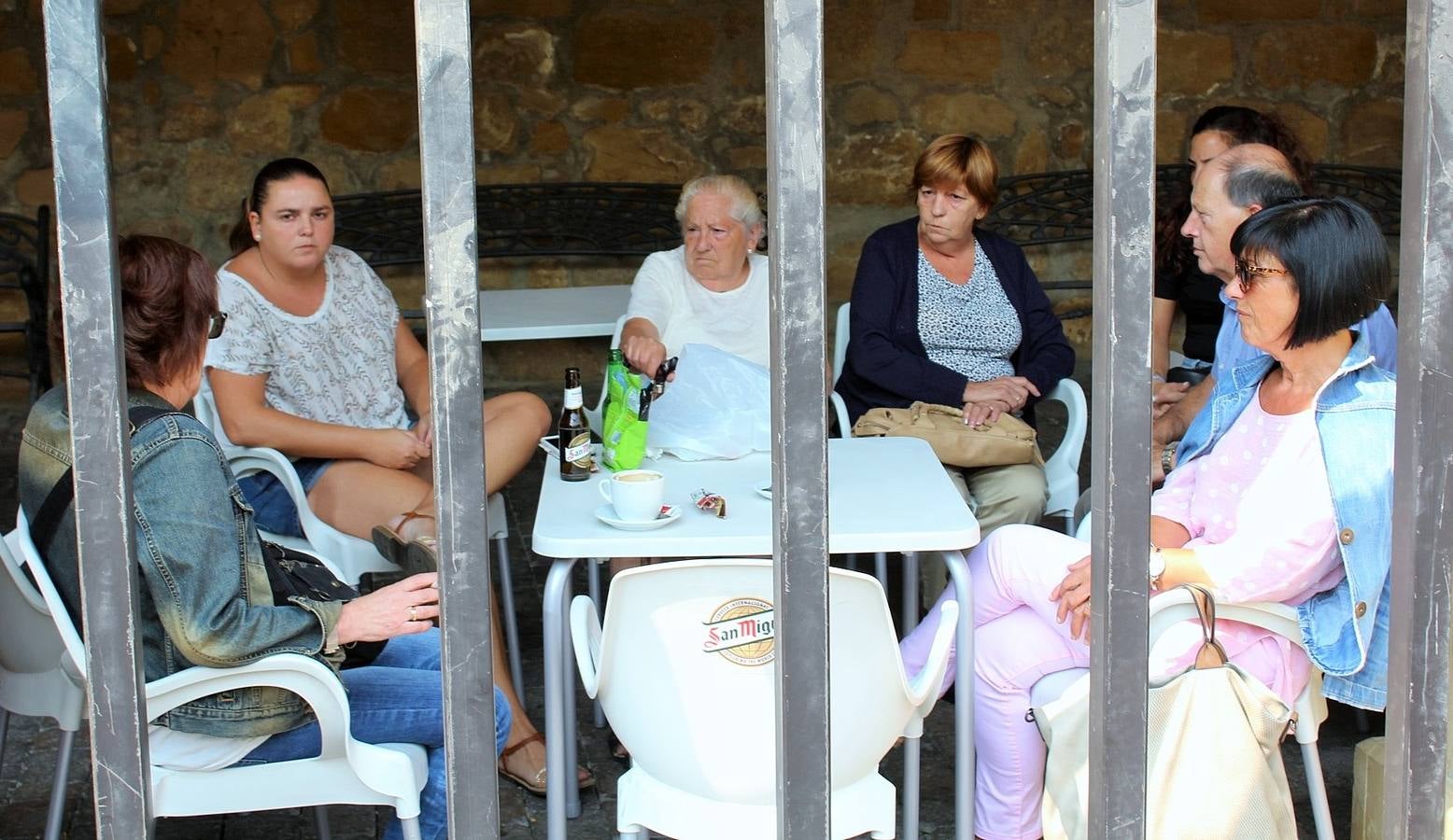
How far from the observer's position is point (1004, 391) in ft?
12.4

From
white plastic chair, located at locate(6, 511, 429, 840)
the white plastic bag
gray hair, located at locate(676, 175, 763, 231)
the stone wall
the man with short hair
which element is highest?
the stone wall

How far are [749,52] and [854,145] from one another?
0.54 metres

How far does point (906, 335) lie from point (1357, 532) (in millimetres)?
1746

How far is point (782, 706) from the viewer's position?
1243mm

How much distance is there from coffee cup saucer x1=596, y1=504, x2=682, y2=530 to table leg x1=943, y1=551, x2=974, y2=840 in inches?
18.3

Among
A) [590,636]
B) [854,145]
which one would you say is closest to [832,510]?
[590,636]

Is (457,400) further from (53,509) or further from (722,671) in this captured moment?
(53,509)

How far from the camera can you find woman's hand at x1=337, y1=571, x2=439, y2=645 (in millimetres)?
2184

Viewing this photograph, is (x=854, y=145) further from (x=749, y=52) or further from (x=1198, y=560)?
(x=1198, y=560)

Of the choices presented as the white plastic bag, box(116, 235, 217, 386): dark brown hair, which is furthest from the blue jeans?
the white plastic bag

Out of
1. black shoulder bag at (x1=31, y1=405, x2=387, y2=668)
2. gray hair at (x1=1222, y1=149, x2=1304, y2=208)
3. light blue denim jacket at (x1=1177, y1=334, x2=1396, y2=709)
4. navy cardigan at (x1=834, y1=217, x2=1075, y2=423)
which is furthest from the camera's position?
navy cardigan at (x1=834, y1=217, x2=1075, y2=423)

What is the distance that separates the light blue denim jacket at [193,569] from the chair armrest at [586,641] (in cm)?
33

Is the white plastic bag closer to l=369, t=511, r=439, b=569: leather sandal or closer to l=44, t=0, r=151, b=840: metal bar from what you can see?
l=369, t=511, r=439, b=569: leather sandal

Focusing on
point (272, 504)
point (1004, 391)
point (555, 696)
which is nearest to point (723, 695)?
point (555, 696)
